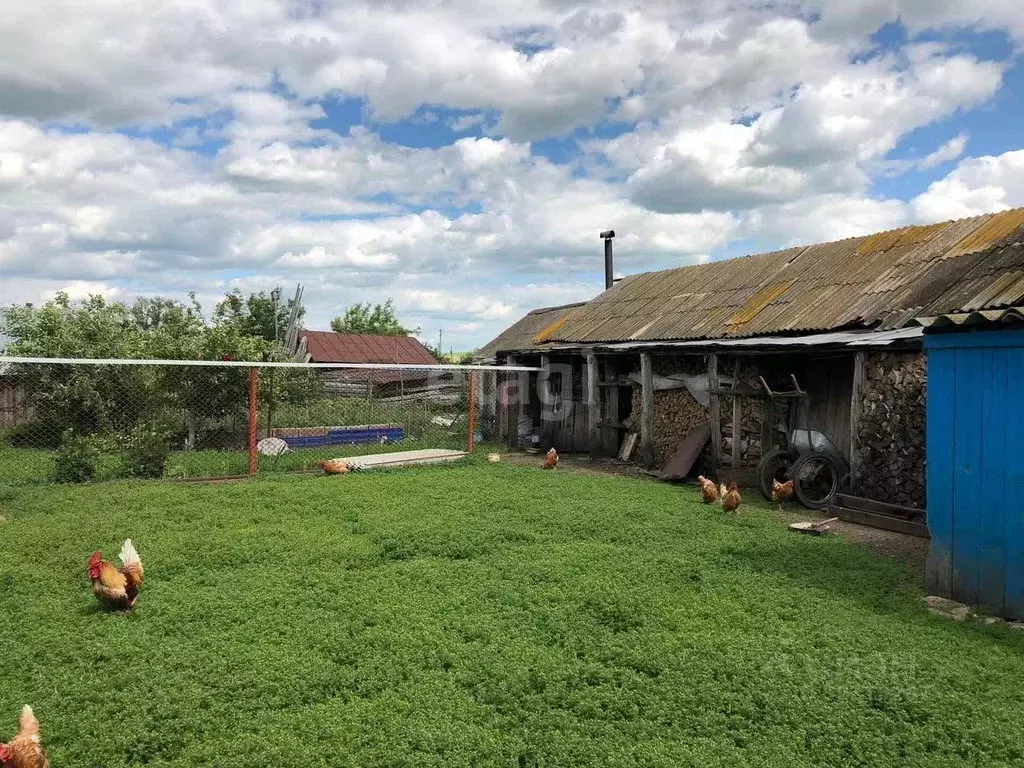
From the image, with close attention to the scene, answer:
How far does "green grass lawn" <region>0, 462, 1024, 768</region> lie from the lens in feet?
11.0

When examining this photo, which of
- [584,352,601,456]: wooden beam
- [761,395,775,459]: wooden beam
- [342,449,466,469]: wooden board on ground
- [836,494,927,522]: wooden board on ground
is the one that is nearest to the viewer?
[836,494,927,522]: wooden board on ground

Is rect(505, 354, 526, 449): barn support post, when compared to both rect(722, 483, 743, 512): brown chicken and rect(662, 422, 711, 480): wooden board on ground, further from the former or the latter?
rect(722, 483, 743, 512): brown chicken

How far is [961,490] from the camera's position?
5348 mm

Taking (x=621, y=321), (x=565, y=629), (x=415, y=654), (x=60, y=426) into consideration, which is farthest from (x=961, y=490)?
(x=60, y=426)

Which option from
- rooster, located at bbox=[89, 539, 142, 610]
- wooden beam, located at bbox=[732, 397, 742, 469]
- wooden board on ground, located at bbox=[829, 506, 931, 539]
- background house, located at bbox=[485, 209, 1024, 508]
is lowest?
wooden board on ground, located at bbox=[829, 506, 931, 539]

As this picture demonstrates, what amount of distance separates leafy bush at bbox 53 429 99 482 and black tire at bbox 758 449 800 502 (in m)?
9.50

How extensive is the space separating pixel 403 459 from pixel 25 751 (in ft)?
31.1

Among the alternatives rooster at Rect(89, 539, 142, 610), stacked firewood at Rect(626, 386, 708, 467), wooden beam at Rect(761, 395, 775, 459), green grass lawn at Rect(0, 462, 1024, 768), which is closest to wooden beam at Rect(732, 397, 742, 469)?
wooden beam at Rect(761, 395, 775, 459)

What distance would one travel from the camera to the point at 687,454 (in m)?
11.9

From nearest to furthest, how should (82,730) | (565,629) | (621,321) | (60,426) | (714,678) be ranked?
(82,730) → (714,678) → (565,629) → (60,426) → (621,321)

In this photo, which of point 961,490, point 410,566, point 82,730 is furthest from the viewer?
point 410,566

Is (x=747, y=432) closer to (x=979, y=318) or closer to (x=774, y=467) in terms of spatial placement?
(x=774, y=467)

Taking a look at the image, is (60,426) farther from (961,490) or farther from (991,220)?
(991,220)

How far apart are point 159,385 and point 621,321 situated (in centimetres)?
911
